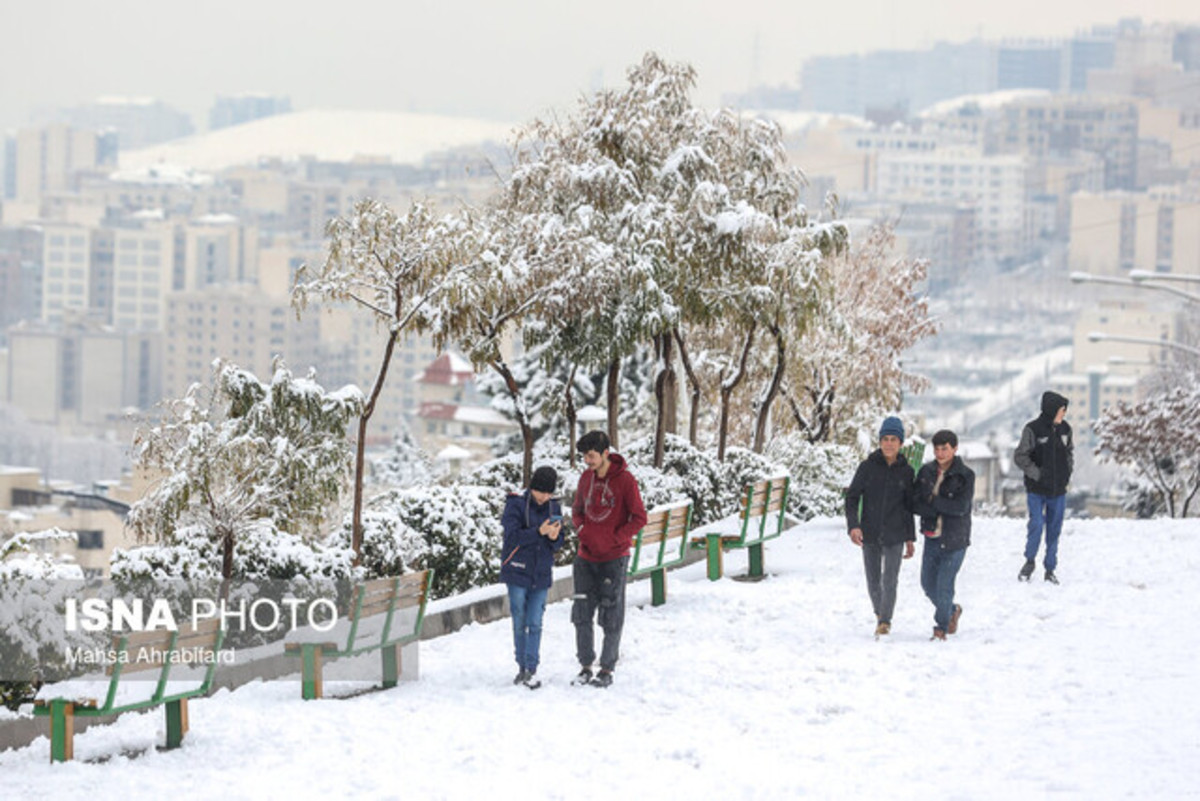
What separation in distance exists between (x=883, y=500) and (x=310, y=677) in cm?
374

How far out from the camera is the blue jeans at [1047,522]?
1434 centimetres

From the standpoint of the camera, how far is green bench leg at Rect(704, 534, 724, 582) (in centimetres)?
1513

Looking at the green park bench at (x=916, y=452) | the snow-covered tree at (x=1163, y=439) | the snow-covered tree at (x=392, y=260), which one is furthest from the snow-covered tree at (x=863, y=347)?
the snow-covered tree at (x=392, y=260)

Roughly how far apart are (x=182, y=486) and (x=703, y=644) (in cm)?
471

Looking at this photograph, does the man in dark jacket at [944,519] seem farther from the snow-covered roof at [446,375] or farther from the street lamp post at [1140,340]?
the snow-covered roof at [446,375]

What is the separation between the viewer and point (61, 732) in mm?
8836

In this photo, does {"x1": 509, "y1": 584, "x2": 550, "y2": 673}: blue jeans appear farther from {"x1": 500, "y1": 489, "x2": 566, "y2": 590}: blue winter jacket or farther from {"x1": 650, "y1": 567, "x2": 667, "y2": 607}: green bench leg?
{"x1": 650, "y1": 567, "x2": 667, "y2": 607}: green bench leg

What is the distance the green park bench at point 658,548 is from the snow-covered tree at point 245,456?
275 centimetres

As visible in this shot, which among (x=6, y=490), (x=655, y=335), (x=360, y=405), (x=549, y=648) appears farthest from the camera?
(x=6, y=490)

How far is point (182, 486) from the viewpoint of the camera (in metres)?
15.0

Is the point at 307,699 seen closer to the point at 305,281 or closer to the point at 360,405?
the point at 360,405

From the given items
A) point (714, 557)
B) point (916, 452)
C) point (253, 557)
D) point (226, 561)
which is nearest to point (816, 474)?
point (916, 452)

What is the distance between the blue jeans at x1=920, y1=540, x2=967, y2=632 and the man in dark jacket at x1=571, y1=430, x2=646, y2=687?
7.45 ft

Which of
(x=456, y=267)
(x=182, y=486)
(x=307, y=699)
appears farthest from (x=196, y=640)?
(x=456, y=267)
